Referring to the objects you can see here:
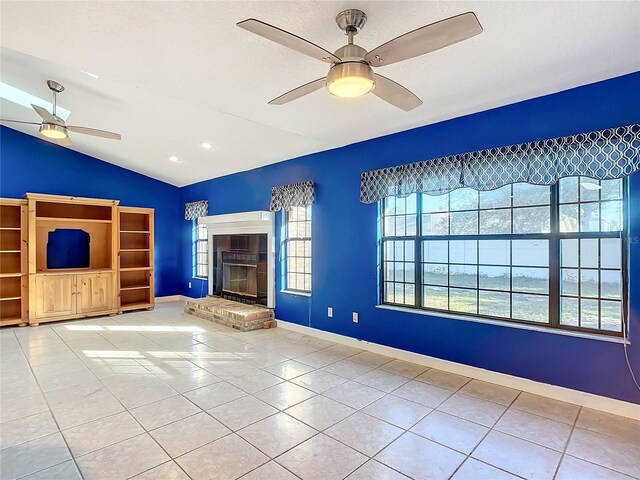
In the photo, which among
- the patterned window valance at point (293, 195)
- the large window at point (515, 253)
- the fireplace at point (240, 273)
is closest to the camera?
the large window at point (515, 253)

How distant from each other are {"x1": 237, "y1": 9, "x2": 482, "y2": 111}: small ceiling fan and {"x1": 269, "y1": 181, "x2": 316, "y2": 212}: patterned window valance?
2731mm

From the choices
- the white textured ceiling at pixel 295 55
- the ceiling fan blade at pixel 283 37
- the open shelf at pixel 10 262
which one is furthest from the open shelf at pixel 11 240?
the ceiling fan blade at pixel 283 37

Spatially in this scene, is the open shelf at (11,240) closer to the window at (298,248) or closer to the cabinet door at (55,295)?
the cabinet door at (55,295)

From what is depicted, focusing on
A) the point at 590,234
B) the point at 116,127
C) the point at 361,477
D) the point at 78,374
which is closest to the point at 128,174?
the point at 116,127

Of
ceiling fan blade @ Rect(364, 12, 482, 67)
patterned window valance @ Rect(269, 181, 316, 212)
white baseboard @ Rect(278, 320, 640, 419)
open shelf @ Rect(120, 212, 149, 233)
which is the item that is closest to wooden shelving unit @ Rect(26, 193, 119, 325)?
open shelf @ Rect(120, 212, 149, 233)

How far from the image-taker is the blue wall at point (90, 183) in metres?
6.21

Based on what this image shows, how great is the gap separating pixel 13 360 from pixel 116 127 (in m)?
3.44

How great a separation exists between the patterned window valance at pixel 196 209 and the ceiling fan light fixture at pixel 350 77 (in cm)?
588

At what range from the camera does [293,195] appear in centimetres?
543

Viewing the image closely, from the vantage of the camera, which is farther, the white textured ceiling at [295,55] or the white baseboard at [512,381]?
the white baseboard at [512,381]

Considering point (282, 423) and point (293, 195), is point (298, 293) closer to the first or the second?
point (293, 195)

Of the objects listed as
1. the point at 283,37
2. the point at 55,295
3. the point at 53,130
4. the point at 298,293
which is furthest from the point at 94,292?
the point at 283,37

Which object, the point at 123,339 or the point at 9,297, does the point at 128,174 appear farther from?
the point at 123,339

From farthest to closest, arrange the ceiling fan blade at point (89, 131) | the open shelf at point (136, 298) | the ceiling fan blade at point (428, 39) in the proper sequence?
1. the open shelf at point (136, 298)
2. the ceiling fan blade at point (89, 131)
3. the ceiling fan blade at point (428, 39)
